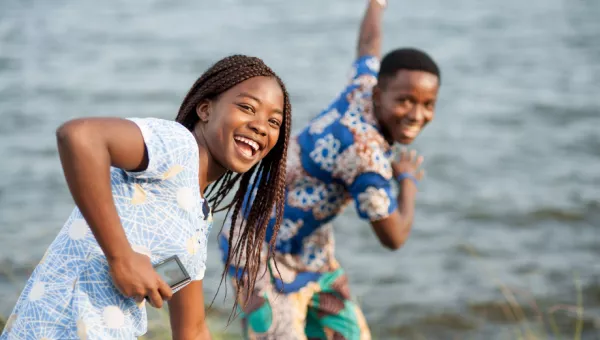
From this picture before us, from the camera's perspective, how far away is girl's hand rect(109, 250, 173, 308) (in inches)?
97.3

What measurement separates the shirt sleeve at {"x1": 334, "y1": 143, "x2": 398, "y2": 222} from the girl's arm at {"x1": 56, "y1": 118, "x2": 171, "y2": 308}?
1513 mm

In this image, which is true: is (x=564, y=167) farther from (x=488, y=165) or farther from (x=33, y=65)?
(x=33, y=65)

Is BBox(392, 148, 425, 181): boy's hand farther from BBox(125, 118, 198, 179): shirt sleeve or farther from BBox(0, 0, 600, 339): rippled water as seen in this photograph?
BBox(0, 0, 600, 339): rippled water

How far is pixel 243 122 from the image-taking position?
281cm

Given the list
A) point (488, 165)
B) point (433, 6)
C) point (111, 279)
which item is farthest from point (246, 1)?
point (111, 279)

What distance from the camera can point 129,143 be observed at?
2.47 metres

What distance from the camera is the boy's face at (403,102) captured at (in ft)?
13.3

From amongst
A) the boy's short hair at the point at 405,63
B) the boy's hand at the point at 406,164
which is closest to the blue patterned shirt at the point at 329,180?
the boy's short hair at the point at 405,63

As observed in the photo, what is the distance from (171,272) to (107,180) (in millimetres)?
369

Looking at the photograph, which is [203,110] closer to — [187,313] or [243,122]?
[243,122]

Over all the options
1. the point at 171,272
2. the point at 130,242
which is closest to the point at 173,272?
the point at 171,272

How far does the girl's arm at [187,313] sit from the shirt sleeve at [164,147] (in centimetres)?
57

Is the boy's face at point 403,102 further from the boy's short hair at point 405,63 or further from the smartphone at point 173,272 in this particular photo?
the smartphone at point 173,272

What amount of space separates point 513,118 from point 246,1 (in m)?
6.21
